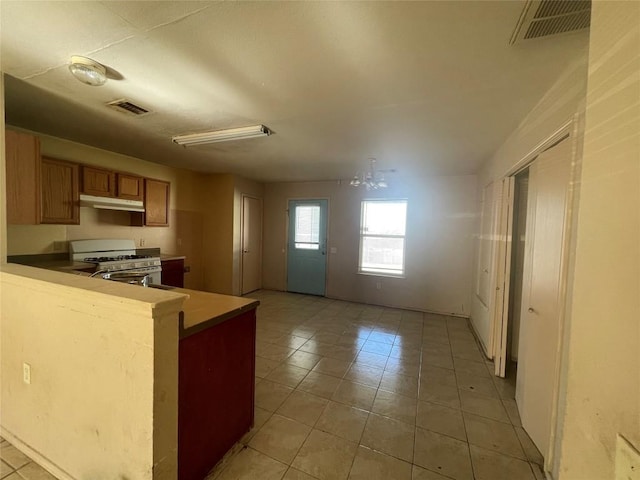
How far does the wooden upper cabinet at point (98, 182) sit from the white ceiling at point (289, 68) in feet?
1.82

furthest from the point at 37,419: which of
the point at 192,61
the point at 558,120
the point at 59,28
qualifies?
the point at 558,120

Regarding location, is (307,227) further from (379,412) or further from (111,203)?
(379,412)

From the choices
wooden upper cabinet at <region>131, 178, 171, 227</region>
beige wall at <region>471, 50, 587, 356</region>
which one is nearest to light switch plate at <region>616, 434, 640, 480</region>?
beige wall at <region>471, 50, 587, 356</region>

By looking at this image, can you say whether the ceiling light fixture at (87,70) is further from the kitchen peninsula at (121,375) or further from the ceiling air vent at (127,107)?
the kitchen peninsula at (121,375)

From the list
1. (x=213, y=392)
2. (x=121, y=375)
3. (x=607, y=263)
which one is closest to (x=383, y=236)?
(x=213, y=392)

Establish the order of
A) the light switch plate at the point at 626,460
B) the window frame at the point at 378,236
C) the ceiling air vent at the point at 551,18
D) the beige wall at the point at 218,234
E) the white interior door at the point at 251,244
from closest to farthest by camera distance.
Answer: the light switch plate at the point at 626,460
the ceiling air vent at the point at 551,18
the window frame at the point at 378,236
the beige wall at the point at 218,234
the white interior door at the point at 251,244

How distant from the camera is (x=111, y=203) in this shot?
136 inches

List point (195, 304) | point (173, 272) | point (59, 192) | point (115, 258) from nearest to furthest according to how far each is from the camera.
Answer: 1. point (195, 304)
2. point (59, 192)
3. point (115, 258)
4. point (173, 272)

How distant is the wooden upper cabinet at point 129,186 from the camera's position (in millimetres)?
3675

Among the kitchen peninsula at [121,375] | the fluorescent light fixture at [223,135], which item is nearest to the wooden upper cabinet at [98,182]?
the fluorescent light fixture at [223,135]

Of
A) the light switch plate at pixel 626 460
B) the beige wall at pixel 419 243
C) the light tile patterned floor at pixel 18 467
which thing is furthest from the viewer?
the beige wall at pixel 419 243

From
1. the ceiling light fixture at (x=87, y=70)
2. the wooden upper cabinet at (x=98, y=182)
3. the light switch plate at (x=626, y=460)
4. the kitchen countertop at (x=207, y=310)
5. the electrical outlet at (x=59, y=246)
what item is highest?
the ceiling light fixture at (x=87, y=70)

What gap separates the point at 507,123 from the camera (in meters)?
2.28

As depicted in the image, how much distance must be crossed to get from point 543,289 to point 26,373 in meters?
3.31
